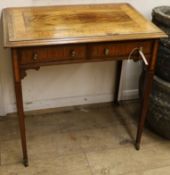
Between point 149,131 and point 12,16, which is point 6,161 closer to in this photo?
point 12,16

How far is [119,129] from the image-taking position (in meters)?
1.96

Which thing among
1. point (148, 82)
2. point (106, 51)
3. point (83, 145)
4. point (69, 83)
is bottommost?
point (83, 145)

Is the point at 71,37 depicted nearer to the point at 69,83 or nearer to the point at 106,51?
the point at 106,51

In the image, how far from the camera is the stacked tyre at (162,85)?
1.62 m

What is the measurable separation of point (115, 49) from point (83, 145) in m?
0.71

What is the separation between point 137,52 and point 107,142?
26.8 inches

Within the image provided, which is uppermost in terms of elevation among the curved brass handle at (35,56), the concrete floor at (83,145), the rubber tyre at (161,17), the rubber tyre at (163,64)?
the rubber tyre at (161,17)

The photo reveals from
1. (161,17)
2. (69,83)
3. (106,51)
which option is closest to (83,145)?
(69,83)

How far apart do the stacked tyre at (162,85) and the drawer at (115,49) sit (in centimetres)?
23

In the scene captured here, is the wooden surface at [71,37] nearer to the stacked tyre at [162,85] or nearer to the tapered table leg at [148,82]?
the tapered table leg at [148,82]

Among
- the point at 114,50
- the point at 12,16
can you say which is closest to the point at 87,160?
the point at 114,50

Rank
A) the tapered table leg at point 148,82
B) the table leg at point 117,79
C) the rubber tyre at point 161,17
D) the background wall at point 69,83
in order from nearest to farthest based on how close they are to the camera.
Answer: the tapered table leg at point 148,82 → the rubber tyre at point 161,17 → the background wall at point 69,83 → the table leg at point 117,79

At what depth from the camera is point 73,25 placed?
4.70ft

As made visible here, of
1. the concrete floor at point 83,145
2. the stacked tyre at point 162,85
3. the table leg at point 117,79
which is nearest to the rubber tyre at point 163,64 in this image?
the stacked tyre at point 162,85
